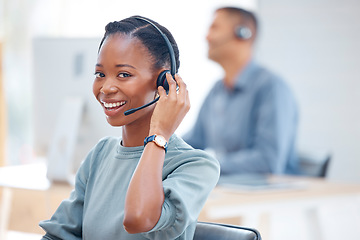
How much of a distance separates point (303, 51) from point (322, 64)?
7.2 inches

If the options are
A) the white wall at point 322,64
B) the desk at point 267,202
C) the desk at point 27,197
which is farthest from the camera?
the white wall at point 322,64

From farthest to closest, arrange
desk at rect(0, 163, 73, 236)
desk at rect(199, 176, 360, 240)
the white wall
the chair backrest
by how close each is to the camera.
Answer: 1. the white wall
2. desk at rect(0, 163, 73, 236)
3. desk at rect(199, 176, 360, 240)
4. the chair backrest

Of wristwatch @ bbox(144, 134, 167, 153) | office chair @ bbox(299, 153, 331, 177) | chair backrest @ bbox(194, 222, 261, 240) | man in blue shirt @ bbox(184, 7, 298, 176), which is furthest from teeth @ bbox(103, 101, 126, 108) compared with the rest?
office chair @ bbox(299, 153, 331, 177)

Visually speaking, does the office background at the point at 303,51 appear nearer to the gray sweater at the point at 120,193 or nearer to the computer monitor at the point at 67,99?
the computer monitor at the point at 67,99

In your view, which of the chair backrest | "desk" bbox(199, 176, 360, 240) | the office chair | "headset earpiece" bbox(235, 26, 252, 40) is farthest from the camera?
"headset earpiece" bbox(235, 26, 252, 40)

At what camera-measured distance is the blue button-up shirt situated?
2.60 metres

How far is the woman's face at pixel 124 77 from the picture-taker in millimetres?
956

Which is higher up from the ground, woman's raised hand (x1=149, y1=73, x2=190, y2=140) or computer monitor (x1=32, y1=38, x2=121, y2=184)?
woman's raised hand (x1=149, y1=73, x2=190, y2=140)

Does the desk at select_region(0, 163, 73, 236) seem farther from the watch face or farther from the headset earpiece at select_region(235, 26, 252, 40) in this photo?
the headset earpiece at select_region(235, 26, 252, 40)

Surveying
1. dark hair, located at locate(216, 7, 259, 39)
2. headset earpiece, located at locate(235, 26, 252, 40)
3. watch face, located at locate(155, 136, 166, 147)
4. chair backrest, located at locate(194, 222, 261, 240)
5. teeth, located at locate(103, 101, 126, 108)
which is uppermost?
dark hair, located at locate(216, 7, 259, 39)

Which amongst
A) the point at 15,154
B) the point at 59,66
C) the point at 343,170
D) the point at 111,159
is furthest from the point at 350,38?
the point at 111,159

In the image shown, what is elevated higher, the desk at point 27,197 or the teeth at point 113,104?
the teeth at point 113,104

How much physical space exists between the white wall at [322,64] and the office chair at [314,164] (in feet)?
4.55

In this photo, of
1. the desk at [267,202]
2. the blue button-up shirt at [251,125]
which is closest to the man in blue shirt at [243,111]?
the blue button-up shirt at [251,125]
